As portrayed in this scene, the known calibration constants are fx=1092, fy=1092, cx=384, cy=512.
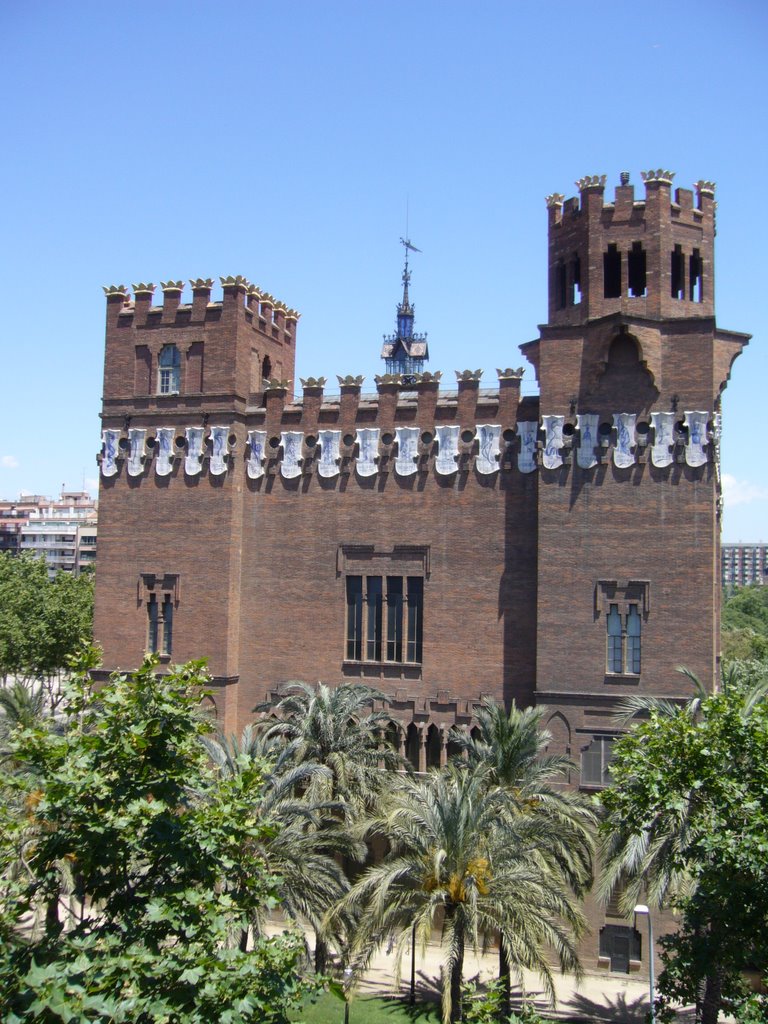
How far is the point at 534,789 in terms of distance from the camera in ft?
77.4

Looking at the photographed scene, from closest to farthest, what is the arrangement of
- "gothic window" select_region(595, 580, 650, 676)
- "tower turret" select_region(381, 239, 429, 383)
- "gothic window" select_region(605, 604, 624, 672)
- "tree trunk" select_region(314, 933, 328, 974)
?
1. "tree trunk" select_region(314, 933, 328, 974)
2. "gothic window" select_region(595, 580, 650, 676)
3. "gothic window" select_region(605, 604, 624, 672)
4. "tower turret" select_region(381, 239, 429, 383)

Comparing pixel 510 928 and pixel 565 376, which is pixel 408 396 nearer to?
pixel 565 376

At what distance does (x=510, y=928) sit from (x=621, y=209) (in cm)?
1826

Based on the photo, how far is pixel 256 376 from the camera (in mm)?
33188

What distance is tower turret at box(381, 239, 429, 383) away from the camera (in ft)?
212

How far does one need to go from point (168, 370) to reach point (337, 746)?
13.6 m

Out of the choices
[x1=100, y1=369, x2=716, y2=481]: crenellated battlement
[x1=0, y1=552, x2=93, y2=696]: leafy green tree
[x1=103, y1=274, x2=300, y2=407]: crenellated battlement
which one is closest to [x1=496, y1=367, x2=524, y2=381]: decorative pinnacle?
[x1=100, y1=369, x2=716, y2=481]: crenellated battlement

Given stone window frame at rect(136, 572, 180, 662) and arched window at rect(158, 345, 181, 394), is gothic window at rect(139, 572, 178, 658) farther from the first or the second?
arched window at rect(158, 345, 181, 394)

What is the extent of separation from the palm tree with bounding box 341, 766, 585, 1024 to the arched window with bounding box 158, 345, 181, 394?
55.0 ft

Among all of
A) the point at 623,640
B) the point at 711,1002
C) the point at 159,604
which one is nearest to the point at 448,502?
the point at 623,640

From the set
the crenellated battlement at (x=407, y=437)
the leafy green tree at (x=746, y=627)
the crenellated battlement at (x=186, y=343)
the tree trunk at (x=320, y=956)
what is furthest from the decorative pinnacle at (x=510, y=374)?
the leafy green tree at (x=746, y=627)

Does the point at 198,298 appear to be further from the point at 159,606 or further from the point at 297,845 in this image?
the point at 297,845

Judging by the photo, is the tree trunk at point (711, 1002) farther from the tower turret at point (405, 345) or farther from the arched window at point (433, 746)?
the tower turret at point (405, 345)

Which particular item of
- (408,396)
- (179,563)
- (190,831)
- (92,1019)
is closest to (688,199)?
(408,396)
